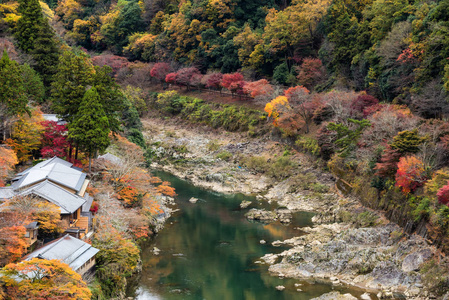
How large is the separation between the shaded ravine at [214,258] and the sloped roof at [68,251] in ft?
11.2

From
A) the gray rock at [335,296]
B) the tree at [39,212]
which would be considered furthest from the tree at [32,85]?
the gray rock at [335,296]

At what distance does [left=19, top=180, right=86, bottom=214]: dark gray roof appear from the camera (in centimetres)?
2033

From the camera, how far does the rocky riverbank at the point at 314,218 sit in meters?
21.5

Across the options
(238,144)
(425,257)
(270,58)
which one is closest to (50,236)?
(425,257)

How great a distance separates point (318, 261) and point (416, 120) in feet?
38.8

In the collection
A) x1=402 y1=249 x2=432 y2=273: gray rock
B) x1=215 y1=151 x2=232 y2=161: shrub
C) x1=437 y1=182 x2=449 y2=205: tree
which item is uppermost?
x1=437 y1=182 x2=449 y2=205: tree

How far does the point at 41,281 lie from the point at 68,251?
9.38 ft

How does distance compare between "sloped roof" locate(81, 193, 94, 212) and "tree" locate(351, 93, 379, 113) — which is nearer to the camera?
"sloped roof" locate(81, 193, 94, 212)

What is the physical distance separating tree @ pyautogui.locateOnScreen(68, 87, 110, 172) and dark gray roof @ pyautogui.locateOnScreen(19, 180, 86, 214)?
4.98 m

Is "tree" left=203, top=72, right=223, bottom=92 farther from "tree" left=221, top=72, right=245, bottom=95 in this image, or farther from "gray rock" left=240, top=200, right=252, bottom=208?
"gray rock" left=240, top=200, right=252, bottom=208

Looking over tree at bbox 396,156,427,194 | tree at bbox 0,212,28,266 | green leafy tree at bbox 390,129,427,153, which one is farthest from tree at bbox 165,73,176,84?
tree at bbox 0,212,28,266

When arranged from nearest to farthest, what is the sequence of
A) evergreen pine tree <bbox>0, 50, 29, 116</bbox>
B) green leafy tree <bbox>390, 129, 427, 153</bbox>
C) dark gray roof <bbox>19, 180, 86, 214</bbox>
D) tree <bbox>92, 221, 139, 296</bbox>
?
1. tree <bbox>92, 221, 139, 296</bbox>
2. dark gray roof <bbox>19, 180, 86, 214</bbox>
3. green leafy tree <bbox>390, 129, 427, 153</bbox>
4. evergreen pine tree <bbox>0, 50, 29, 116</bbox>

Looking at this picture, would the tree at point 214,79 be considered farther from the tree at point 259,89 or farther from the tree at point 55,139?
the tree at point 55,139

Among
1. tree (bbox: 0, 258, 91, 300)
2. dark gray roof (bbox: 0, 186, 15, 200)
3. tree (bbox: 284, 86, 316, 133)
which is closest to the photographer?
tree (bbox: 0, 258, 91, 300)
